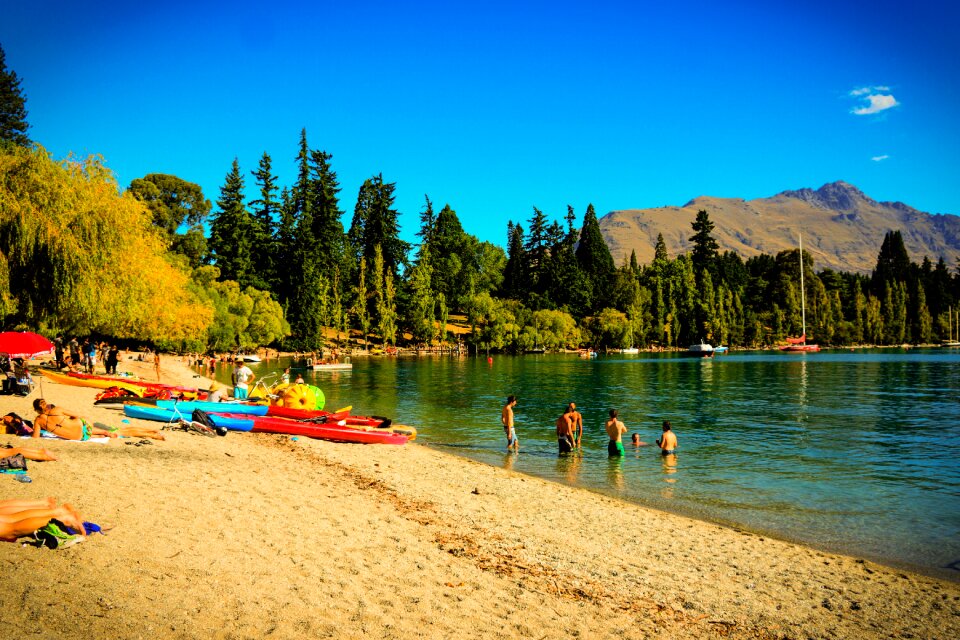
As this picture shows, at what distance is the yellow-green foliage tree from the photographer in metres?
21.3

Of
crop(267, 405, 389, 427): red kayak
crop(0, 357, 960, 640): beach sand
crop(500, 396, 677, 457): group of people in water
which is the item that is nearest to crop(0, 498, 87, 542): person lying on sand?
crop(0, 357, 960, 640): beach sand

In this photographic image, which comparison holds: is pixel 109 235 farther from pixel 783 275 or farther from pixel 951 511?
pixel 783 275

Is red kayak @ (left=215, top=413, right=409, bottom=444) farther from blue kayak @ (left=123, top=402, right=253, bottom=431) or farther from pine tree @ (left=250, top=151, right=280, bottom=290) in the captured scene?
pine tree @ (left=250, top=151, right=280, bottom=290)

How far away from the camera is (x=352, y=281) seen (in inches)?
3794

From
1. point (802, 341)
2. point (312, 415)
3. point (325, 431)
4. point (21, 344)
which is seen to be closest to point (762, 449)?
point (325, 431)

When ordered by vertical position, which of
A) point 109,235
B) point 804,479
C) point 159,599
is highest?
point 109,235

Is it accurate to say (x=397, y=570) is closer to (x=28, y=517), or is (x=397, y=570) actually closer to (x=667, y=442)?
(x=28, y=517)

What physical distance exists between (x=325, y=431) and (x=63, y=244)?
12.1m

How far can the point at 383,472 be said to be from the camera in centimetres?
1496

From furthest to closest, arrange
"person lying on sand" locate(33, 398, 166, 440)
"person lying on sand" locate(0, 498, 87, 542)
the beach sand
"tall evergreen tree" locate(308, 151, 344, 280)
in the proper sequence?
"tall evergreen tree" locate(308, 151, 344, 280)
"person lying on sand" locate(33, 398, 166, 440)
"person lying on sand" locate(0, 498, 87, 542)
the beach sand

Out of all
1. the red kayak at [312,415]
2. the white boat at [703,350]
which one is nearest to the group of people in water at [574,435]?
the red kayak at [312,415]

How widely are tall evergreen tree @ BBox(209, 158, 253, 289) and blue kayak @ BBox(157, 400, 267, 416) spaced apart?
63428 mm

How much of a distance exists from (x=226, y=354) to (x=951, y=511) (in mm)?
72477

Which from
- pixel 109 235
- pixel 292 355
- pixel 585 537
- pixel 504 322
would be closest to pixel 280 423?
pixel 109 235
